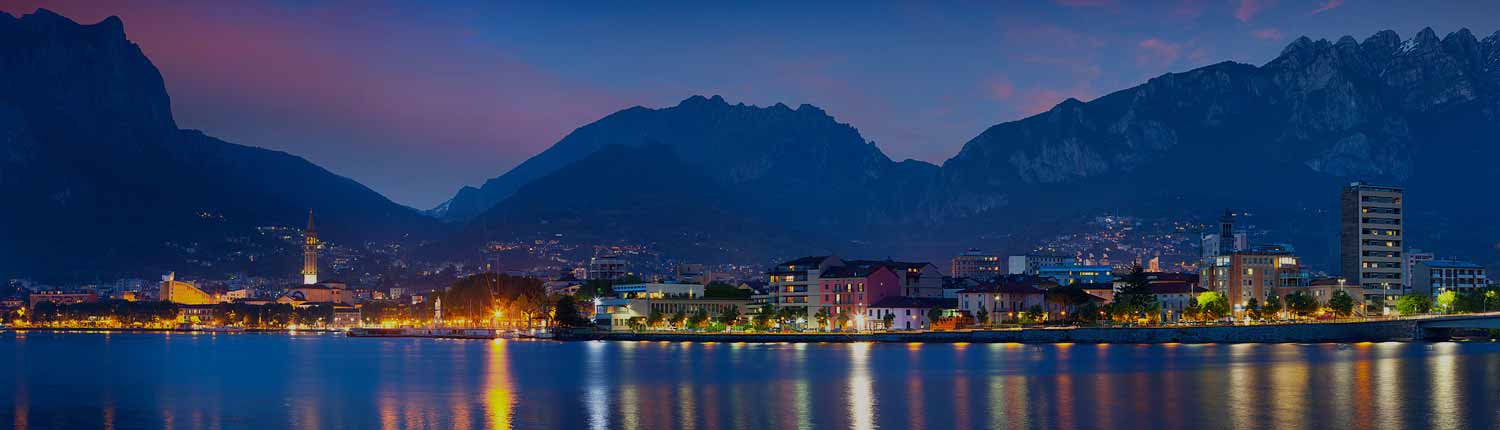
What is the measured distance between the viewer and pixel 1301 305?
424 ft

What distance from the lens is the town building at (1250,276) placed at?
5782 inches

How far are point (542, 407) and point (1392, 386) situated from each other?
3520 centimetres

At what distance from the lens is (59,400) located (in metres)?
61.2

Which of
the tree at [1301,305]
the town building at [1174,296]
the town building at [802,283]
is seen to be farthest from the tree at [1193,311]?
the town building at [802,283]

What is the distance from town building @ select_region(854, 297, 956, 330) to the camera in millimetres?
134375

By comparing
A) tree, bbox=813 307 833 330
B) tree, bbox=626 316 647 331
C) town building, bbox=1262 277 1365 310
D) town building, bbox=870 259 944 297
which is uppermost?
town building, bbox=870 259 944 297

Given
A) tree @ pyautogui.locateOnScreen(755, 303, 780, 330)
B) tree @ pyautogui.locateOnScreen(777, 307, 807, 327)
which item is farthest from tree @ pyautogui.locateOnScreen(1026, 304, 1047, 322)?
tree @ pyautogui.locateOnScreen(755, 303, 780, 330)

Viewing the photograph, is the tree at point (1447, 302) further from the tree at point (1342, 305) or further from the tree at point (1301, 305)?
the tree at point (1301, 305)

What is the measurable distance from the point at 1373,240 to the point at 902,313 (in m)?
51.4

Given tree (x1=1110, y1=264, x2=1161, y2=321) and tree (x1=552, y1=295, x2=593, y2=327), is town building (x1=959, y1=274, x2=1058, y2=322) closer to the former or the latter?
tree (x1=1110, y1=264, x2=1161, y2=321)

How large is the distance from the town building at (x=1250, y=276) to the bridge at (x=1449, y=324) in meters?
23.6

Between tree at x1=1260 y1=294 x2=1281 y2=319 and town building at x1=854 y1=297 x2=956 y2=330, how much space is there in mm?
27692

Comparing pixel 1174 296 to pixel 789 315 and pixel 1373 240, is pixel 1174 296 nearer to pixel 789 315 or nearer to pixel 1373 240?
pixel 1373 240

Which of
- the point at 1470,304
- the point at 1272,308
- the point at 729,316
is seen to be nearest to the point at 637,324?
the point at 729,316
